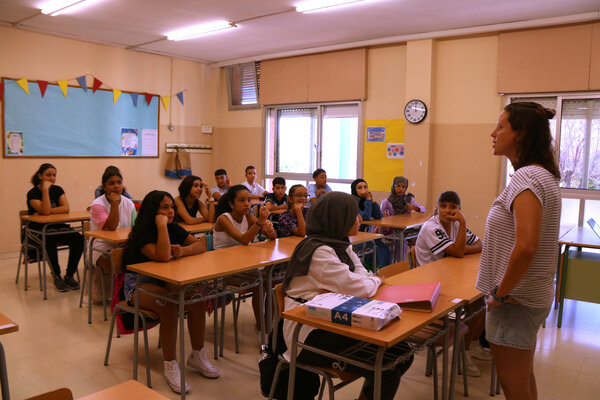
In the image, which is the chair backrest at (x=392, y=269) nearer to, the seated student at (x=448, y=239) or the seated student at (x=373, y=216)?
the seated student at (x=448, y=239)

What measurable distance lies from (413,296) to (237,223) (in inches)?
78.4

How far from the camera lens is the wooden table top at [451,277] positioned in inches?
95.3

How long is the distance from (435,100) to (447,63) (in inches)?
19.3

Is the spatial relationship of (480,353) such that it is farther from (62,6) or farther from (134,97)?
(134,97)

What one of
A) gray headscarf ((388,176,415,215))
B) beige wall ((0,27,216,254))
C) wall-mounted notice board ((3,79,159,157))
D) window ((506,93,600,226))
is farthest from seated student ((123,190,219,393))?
window ((506,93,600,226))

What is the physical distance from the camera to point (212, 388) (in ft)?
9.70

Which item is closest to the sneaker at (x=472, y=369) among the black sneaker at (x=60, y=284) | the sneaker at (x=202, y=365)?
the sneaker at (x=202, y=365)

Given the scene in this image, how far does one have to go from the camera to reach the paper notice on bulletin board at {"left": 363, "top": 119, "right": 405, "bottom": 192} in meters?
6.77

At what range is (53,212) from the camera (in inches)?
197

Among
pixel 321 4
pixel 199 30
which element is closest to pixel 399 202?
pixel 321 4

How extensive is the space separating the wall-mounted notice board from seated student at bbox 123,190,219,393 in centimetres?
435

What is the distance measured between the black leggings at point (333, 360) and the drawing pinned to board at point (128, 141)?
634 cm

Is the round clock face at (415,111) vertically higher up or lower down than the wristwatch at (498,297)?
higher up

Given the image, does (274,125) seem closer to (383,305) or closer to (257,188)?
(257,188)
